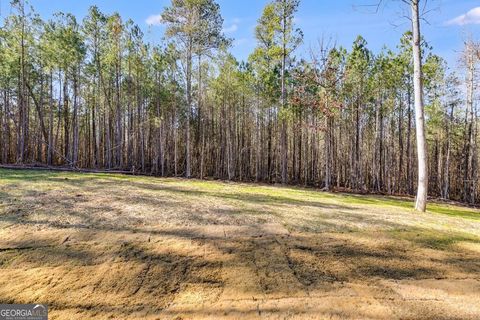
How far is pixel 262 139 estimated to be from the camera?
1912cm

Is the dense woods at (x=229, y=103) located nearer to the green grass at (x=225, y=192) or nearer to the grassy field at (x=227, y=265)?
the green grass at (x=225, y=192)

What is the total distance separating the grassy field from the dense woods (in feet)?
33.0

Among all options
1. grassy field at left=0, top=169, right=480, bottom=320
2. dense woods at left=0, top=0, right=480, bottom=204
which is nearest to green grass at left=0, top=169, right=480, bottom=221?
grassy field at left=0, top=169, right=480, bottom=320

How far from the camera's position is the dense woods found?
49.9 feet

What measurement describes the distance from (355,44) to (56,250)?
55.4 feet

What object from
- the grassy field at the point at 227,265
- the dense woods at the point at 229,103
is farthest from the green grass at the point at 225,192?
the dense woods at the point at 229,103

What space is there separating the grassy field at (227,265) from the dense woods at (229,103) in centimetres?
1006

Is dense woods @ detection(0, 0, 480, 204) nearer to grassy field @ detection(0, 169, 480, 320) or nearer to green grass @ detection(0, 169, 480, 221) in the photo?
green grass @ detection(0, 169, 480, 221)

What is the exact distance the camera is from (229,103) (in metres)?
19.1

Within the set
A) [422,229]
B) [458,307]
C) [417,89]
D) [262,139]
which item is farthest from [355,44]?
[458,307]

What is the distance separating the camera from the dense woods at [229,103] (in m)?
15.2

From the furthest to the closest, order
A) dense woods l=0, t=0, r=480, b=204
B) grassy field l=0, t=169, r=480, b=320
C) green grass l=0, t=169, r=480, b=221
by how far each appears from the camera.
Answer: dense woods l=0, t=0, r=480, b=204 < green grass l=0, t=169, r=480, b=221 < grassy field l=0, t=169, r=480, b=320

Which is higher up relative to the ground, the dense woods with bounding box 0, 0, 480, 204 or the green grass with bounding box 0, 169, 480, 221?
the dense woods with bounding box 0, 0, 480, 204

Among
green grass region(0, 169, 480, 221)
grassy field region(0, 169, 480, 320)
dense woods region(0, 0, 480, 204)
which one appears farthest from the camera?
dense woods region(0, 0, 480, 204)
